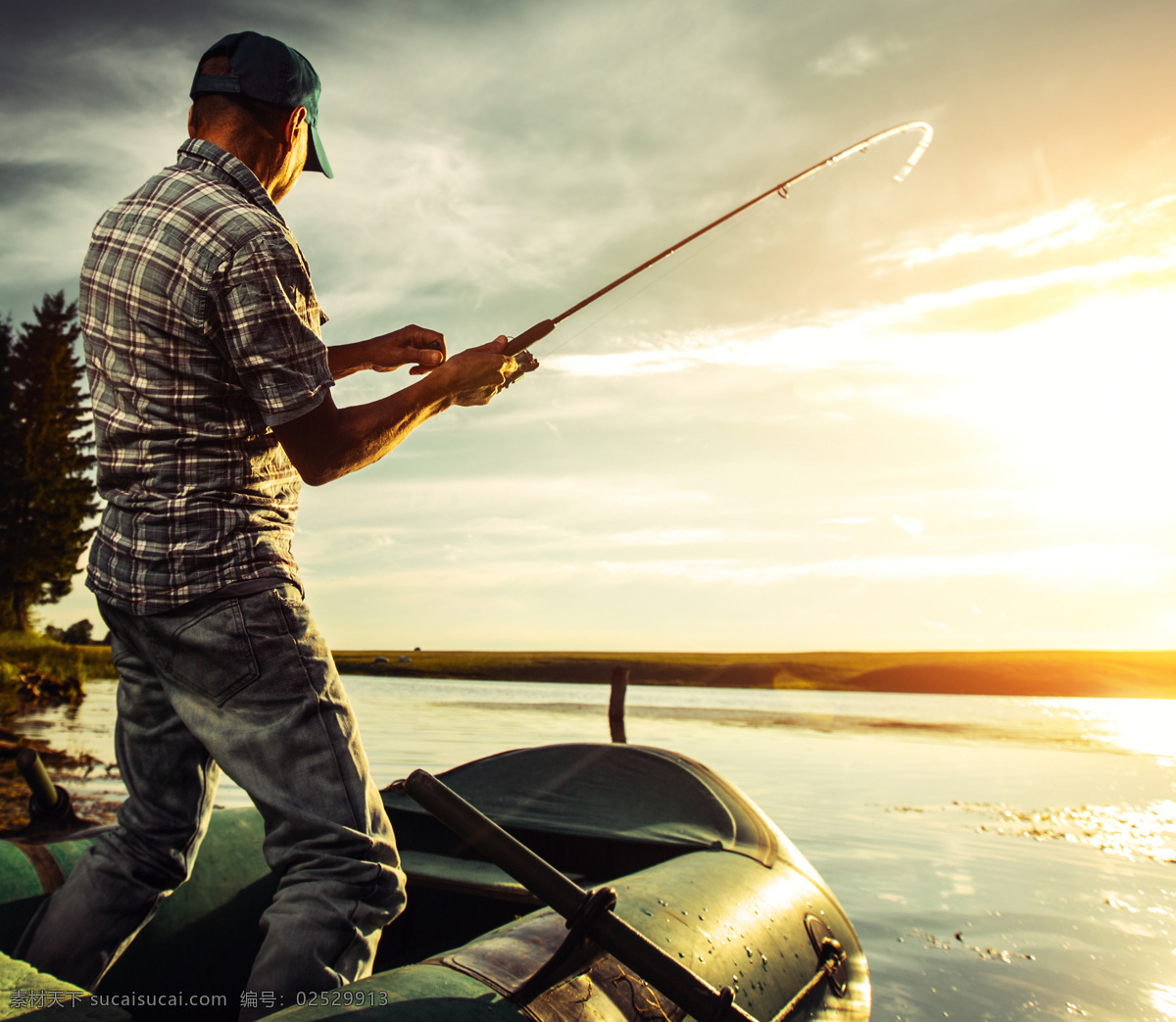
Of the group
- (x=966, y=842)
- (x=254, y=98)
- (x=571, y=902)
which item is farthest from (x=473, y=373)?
(x=966, y=842)

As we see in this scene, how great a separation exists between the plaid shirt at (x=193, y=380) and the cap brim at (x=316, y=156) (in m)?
0.35

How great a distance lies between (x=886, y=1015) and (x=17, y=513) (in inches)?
1547

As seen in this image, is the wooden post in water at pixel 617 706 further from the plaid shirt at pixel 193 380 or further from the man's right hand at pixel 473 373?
the plaid shirt at pixel 193 380

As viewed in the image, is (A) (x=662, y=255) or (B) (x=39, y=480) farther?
(B) (x=39, y=480)

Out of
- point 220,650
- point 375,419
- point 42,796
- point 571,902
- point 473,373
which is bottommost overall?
point 42,796

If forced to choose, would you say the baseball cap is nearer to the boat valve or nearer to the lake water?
the boat valve

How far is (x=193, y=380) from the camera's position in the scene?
1.67 meters

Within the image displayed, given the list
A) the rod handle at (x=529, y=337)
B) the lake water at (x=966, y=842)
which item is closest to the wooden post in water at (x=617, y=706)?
the lake water at (x=966, y=842)

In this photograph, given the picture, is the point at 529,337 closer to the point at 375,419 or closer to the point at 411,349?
the point at 411,349

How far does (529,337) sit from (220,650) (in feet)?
4.56

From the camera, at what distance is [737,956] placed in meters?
2.62

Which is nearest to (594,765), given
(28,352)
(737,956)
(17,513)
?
(737,956)

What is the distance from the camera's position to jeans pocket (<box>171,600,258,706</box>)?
5.22 feet

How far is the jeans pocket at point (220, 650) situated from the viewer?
159 cm
